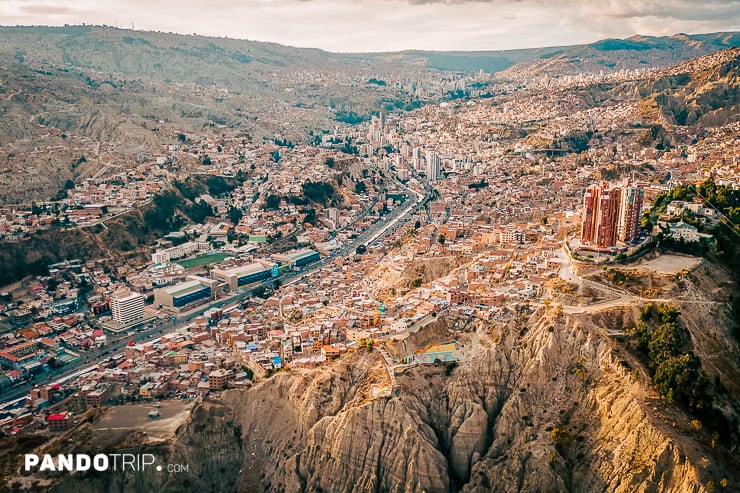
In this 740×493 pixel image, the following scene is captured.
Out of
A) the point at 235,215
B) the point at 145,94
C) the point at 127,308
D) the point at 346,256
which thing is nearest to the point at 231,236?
the point at 235,215

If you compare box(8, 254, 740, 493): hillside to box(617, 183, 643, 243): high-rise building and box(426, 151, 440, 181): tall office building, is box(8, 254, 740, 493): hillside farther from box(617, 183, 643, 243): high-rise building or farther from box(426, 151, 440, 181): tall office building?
box(426, 151, 440, 181): tall office building

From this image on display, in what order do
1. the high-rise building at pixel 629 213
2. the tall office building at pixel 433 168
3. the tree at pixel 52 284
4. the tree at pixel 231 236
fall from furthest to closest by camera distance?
the tall office building at pixel 433 168 < the tree at pixel 231 236 < the tree at pixel 52 284 < the high-rise building at pixel 629 213

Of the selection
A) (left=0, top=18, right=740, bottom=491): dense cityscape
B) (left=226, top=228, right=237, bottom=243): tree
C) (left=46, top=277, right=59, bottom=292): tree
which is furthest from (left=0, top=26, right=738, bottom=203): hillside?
(left=46, top=277, right=59, bottom=292): tree

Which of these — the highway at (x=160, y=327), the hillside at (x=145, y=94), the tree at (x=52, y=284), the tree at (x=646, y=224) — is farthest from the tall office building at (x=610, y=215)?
the hillside at (x=145, y=94)

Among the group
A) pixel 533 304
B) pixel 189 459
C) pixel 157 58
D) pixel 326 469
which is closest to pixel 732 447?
pixel 533 304

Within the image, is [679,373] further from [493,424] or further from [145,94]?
[145,94]

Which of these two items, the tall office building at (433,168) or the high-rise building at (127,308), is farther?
the tall office building at (433,168)

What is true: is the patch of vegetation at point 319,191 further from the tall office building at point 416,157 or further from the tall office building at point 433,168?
the tall office building at point 416,157
